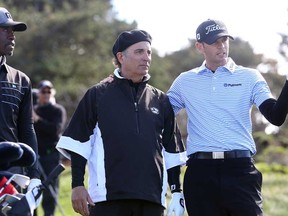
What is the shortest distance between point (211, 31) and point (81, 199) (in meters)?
1.85

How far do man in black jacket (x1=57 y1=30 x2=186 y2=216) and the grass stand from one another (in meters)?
7.16

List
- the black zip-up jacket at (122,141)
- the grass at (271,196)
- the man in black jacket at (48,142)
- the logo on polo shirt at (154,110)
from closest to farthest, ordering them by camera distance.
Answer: the black zip-up jacket at (122,141), the logo on polo shirt at (154,110), the man in black jacket at (48,142), the grass at (271,196)

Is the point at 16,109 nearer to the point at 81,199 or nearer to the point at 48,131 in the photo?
the point at 81,199

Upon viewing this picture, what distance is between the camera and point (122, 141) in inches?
242

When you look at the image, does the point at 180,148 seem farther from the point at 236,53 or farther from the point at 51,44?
the point at 236,53

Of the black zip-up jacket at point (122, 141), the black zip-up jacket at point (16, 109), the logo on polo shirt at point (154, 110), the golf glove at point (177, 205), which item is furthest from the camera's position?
the black zip-up jacket at point (16, 109)

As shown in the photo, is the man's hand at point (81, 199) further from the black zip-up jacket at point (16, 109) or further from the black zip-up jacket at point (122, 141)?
the black zip-up jacket at point (16, 109)

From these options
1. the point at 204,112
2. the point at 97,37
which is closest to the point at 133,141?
the point at 204,112

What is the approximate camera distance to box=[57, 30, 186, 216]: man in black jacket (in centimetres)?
613

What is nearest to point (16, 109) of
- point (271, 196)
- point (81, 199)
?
point (81, 199)

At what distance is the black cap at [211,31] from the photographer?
683cm

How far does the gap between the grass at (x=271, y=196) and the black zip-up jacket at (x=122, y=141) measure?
719 cm

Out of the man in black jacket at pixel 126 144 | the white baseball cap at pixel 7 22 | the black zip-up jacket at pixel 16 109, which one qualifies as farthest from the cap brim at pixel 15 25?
the man in black jacket at pixel 126 144

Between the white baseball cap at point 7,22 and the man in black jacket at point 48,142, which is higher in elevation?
the white baseball cap at point 7,22
